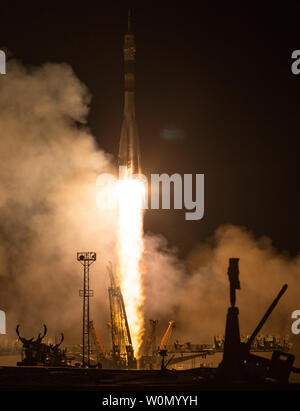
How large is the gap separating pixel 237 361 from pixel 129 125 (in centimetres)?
6657

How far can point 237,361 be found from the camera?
51938mm

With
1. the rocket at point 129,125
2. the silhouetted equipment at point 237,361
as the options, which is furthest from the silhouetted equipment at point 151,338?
the silhouetted equipment at point 237,361

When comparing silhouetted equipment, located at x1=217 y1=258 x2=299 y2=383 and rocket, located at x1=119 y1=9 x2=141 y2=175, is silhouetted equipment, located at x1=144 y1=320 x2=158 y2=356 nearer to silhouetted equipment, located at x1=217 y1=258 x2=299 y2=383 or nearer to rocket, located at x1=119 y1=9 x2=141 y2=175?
rocket, located at x1=119 y1=9 x2=141 y2=175

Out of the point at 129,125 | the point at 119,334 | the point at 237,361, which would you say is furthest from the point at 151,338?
the point at 237,361

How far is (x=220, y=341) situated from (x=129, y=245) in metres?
30.6

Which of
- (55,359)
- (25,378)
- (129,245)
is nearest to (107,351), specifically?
(129,245)

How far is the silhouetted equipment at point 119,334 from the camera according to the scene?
119 metres

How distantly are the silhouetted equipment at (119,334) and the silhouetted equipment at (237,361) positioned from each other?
65.6 meters

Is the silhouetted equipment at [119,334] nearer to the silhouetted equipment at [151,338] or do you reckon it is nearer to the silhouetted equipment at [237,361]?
the silhouetted equipment at [151,338]

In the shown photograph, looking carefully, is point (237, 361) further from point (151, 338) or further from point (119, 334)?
point (151, 338)

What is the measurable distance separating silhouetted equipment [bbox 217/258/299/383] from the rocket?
64087 mm

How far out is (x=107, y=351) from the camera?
139m

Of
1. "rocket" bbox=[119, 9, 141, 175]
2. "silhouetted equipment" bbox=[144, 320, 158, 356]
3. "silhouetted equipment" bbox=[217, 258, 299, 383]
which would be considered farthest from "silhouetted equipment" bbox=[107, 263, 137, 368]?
"silhouetted equipment" bbox=[217, 258, 299, 383]
